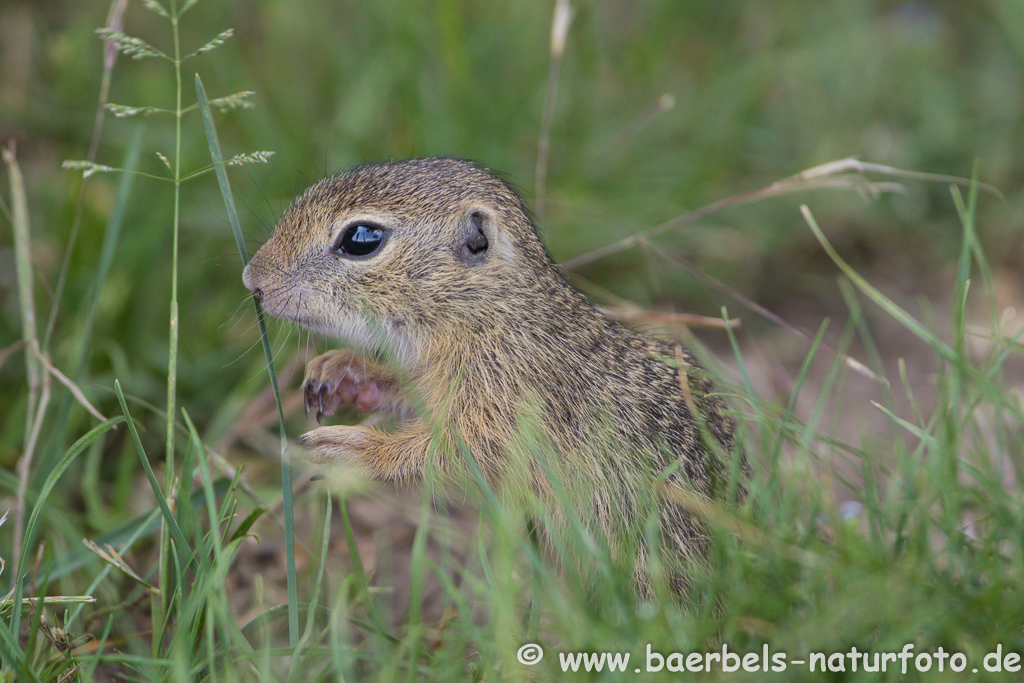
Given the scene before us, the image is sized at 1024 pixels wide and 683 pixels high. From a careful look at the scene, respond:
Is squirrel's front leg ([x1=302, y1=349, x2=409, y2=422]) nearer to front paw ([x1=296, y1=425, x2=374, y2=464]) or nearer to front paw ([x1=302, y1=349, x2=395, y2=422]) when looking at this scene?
front paw ([x1=302, y1=349, x2=395, y2=422])

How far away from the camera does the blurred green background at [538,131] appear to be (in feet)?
14.5

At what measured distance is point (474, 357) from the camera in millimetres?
3025

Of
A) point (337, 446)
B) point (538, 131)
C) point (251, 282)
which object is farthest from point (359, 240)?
point (538, 131)

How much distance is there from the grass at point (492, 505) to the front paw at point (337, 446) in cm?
15

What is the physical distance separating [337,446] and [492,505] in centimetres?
83

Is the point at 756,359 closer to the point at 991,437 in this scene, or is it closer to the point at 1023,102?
the point at 991,437

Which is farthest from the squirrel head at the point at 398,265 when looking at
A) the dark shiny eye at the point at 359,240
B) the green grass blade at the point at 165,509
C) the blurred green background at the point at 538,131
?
the blurred green background at the point at 538,131

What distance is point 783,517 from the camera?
7.77 feet

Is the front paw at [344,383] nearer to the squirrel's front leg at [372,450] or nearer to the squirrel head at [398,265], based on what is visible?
the squirrel head at [398,265]

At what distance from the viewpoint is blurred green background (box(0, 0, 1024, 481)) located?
4.41m

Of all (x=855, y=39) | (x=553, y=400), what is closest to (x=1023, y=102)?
(x=855, y=39)

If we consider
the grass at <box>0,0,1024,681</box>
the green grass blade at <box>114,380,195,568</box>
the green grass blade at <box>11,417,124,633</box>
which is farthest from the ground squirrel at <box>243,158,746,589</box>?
the green grass blade at <box>11,417,124,633</box>

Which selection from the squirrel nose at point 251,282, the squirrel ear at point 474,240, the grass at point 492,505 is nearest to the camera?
the grass at point 492,505

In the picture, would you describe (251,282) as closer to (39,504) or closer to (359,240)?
(359,240)
